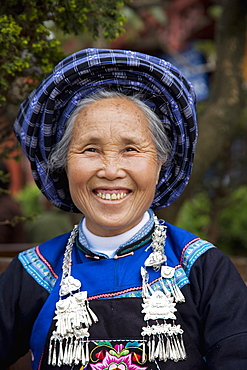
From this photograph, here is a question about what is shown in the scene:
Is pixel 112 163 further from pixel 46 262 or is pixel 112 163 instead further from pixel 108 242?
pixel 46 262

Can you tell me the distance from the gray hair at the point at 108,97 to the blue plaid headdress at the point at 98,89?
0.03 meters

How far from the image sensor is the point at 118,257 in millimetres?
2137

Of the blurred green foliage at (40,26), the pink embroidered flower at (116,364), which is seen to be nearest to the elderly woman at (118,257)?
the pink embroidered flower at (116,364)

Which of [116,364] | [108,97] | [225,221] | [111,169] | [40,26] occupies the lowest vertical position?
[116,364]

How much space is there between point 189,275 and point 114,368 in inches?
19.4

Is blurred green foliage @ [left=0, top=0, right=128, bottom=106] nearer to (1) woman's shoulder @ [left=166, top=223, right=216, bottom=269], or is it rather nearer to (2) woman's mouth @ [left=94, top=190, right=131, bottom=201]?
(2) woman's mouth @ [left=94, top=190, right=131, bottom=201]

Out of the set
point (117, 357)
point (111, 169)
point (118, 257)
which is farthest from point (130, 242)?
point (117, 357)

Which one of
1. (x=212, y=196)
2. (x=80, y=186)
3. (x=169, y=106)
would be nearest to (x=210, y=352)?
(x=80, y=186)

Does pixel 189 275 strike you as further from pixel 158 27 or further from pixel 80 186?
pixel 158 27

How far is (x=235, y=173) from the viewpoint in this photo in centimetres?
638

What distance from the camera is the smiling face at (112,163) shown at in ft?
6.73

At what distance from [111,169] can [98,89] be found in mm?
379

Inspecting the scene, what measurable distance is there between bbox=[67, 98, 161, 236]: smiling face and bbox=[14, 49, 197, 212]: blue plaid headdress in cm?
10

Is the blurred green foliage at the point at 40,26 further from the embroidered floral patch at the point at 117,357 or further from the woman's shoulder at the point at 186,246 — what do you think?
the embroidered floral patch at the point at 117,357
